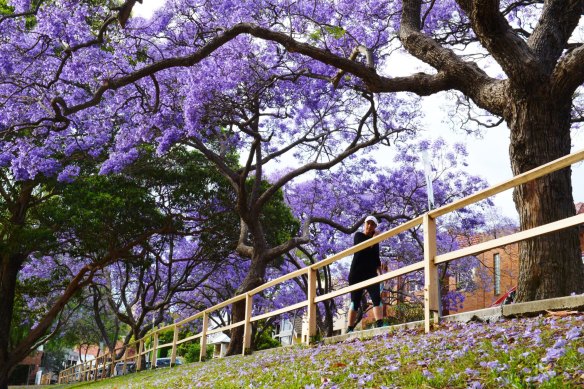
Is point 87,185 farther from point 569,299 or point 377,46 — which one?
point 569,299

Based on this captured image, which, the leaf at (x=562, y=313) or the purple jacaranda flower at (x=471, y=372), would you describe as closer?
the purple jacaranda flower at (x=471, y=372)

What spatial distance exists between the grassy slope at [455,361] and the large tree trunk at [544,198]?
5.77 ft

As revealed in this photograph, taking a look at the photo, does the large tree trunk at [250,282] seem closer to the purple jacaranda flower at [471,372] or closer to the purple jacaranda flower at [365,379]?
the purple jacaranda flower at [365,379]

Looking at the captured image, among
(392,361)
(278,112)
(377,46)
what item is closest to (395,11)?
(377,46)

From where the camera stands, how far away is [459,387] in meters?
3.85

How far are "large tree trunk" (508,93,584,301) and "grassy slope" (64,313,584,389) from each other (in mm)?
1760

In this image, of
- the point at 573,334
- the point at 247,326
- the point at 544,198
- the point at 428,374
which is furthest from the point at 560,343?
the point at 247,326

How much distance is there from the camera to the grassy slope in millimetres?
3738

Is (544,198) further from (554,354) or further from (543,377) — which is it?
(543,377)

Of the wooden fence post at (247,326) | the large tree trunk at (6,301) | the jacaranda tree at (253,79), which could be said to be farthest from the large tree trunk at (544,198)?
the large tree trunk at (6,301)

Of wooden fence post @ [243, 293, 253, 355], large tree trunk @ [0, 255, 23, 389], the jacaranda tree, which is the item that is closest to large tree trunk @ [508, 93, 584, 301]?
the jacaranda tree

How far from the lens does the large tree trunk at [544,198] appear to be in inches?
293

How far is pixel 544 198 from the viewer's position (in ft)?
25.4

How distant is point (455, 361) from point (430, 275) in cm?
204
